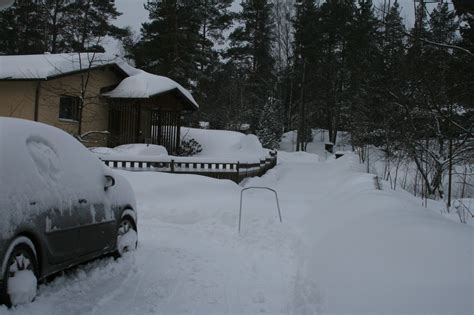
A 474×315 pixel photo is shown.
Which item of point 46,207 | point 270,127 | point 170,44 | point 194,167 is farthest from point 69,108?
point 270,127

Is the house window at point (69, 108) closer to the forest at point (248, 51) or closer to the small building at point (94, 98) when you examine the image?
the small building at point (94, 98)

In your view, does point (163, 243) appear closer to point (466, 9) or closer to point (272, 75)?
point (466, 9)

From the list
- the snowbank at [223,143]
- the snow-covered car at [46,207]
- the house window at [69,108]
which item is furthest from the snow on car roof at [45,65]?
the snow-covered car at [46,207]

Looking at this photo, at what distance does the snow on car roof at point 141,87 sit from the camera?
21719 millimetres

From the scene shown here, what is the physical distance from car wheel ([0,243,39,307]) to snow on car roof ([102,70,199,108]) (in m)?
17.6

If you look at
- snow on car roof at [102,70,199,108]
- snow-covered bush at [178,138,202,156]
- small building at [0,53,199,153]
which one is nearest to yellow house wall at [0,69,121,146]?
small building at [0,53,199,153]

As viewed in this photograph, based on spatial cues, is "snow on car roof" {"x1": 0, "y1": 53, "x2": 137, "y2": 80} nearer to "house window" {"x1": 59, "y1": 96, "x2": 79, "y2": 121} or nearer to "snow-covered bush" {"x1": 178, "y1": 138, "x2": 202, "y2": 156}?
"house window" {"x1": 59, "y1": 96, "x2": 79, "y2": 121}

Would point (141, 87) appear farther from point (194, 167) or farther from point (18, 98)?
point (194, 167)

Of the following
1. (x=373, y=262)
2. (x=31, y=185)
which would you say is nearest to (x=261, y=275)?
(x=373, y=262)

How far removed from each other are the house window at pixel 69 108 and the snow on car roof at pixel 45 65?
1572 mm

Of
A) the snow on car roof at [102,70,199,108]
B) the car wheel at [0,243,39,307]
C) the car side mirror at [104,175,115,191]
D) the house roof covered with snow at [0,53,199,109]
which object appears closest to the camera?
the car wheel at [0,243,39,307]

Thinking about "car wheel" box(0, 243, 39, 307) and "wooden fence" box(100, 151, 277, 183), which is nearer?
"car wheel" box(0, 243, 39, 307)

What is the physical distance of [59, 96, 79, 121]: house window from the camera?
20.8m

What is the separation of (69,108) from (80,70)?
3410 millimetres
